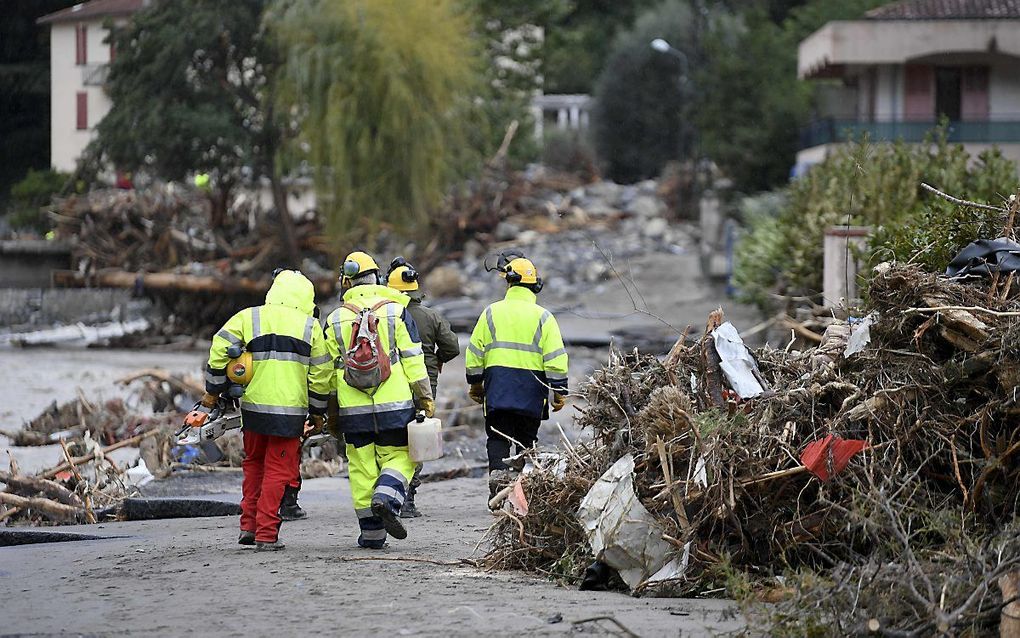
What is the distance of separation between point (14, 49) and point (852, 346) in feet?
57.4

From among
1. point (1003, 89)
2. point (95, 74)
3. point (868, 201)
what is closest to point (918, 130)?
point (1003, 89)

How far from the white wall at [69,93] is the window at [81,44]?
0.15 meters

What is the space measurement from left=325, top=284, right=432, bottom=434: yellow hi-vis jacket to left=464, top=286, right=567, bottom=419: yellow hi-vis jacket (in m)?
1.02

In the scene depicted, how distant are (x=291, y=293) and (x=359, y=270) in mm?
523

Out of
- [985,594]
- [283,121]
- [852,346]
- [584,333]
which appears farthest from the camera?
[283,121]

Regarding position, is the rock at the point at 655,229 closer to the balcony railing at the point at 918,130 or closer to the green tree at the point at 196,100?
the balcony railing at the point at 918,130

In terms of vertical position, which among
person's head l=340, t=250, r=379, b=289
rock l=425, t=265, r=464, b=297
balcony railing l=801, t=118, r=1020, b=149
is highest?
balcony railing l=801, t=118, r=1020, b=149

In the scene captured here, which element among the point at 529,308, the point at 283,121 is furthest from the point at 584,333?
the point at 529,308

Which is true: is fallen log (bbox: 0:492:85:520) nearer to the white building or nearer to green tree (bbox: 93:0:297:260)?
the white building

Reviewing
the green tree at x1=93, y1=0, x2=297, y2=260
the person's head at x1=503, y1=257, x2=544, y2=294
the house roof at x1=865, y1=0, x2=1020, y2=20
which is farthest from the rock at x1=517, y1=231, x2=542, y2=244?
the person's head at x1=503, y1=257, x2=544, y2=294

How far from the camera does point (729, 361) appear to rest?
7199 millimetres

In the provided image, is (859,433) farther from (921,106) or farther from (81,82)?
(921,106)

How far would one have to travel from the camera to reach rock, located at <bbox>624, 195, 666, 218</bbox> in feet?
156

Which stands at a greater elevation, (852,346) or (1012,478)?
(852,346)
